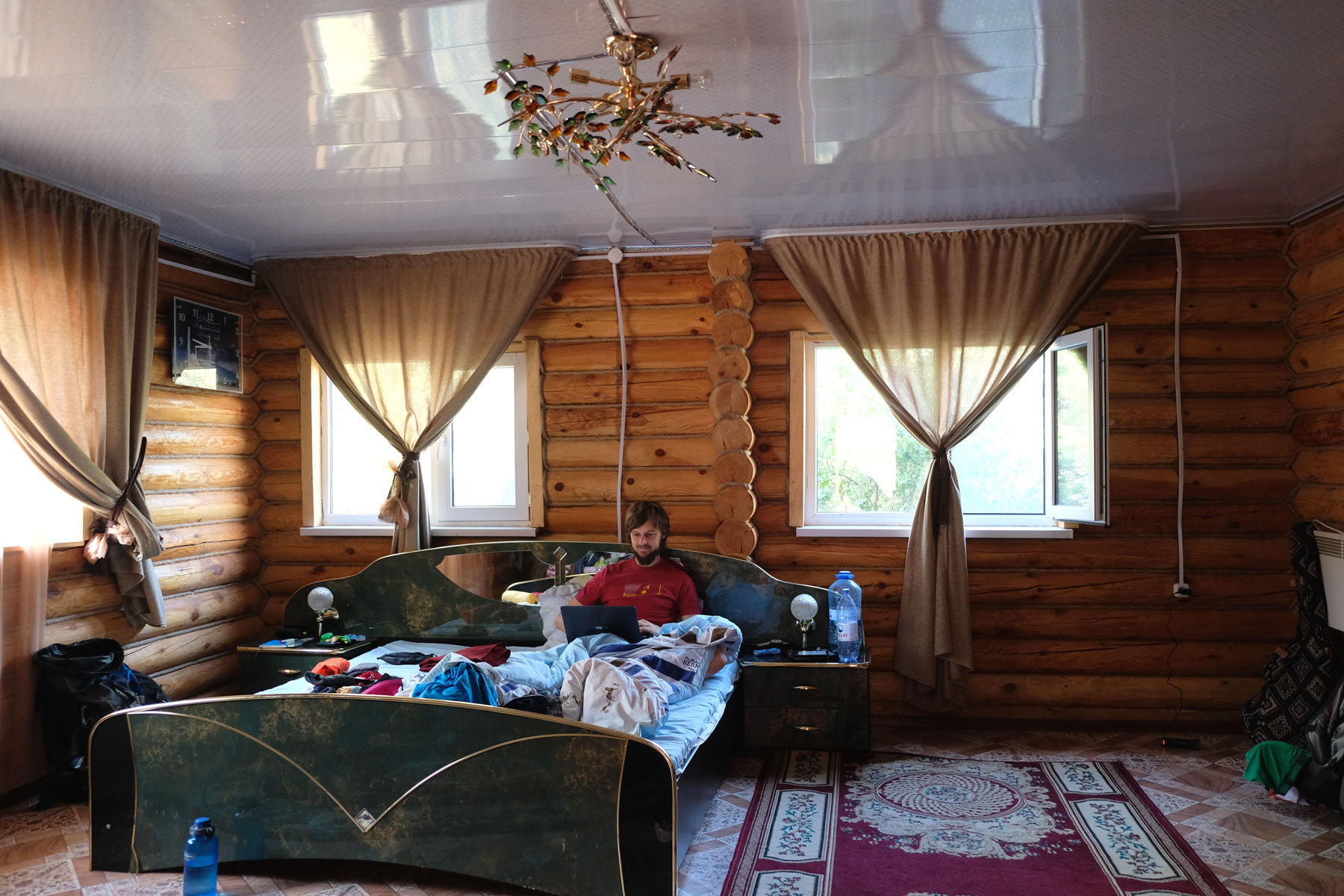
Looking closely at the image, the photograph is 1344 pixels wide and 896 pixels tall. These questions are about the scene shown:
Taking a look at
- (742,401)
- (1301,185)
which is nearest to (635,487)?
(742,401)

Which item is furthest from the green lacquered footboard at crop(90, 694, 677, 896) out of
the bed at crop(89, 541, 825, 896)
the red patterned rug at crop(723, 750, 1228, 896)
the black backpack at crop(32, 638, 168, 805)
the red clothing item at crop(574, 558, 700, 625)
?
the red clothing item at crop(574, 558, 700, 625)

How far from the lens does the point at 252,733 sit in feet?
10.1

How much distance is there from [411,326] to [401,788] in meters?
2.81

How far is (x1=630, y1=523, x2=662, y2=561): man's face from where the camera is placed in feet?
15.0

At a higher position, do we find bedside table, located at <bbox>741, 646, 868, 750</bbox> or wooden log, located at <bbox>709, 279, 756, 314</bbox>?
wooden log, located at <bbox>709, 279, 756, 314</bbox>

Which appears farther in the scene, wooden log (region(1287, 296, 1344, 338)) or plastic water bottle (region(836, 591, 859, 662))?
plastic water bottle (region(836, 591, 859, 662))

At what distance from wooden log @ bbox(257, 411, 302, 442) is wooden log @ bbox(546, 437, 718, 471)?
147cm

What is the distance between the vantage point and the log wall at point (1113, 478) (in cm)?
467

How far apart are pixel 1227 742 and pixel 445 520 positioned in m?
4.04

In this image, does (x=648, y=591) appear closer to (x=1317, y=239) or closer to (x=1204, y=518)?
(x=1204, y=518)

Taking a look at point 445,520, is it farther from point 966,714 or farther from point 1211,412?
point 1211,412

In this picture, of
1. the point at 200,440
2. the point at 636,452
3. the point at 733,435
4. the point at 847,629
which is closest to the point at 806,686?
the point at 847,629

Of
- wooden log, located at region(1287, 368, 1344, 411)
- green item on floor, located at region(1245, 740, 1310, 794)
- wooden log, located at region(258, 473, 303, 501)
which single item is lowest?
green item on floor, located at region(1245, 740, 1310, 794)

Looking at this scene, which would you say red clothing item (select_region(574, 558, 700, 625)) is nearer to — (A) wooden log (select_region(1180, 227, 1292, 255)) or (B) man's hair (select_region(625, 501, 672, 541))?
(B) man's hair (select_region(625, 501, 672, 541))
